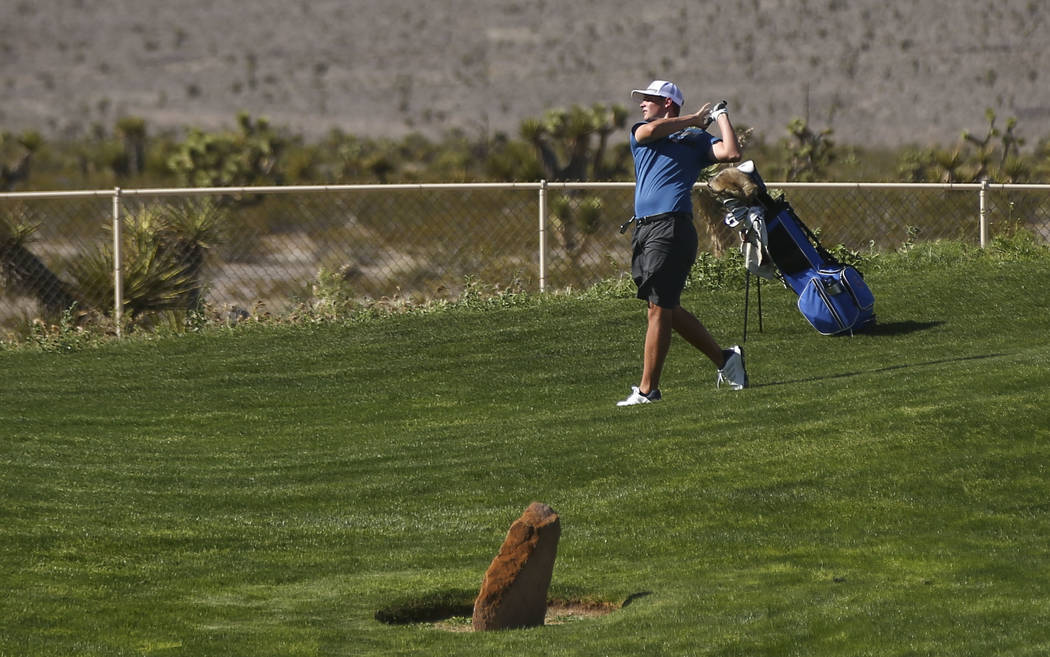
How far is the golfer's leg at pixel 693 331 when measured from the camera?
9.61 m

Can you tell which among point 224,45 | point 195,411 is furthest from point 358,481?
point 224,45

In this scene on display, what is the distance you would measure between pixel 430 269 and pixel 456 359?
42.8ft

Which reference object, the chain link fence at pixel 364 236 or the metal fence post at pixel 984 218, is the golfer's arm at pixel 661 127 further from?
the metal fence post at pixel 984 218

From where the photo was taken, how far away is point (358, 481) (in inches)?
346

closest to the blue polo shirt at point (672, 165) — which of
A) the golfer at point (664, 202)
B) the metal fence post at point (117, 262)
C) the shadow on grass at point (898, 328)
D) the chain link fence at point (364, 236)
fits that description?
the golfer at point (664, 202)

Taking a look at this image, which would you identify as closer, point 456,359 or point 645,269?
point 645,269

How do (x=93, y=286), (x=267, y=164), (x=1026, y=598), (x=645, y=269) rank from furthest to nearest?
(x=267, y=164) < (x=93, y=286) < (x=645, y=269) < (x=1026, y=598)

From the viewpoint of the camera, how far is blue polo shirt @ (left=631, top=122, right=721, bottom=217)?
943cm

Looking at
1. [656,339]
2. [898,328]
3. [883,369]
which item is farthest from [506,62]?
[656,339]

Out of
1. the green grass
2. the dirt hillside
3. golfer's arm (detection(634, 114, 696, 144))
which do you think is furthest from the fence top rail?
the dirt hillside

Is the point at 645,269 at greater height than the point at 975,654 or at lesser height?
greater

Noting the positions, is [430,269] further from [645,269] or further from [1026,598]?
[1026,598]

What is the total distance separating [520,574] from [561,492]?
1.99 metres

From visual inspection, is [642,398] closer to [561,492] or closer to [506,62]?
[561,492]
